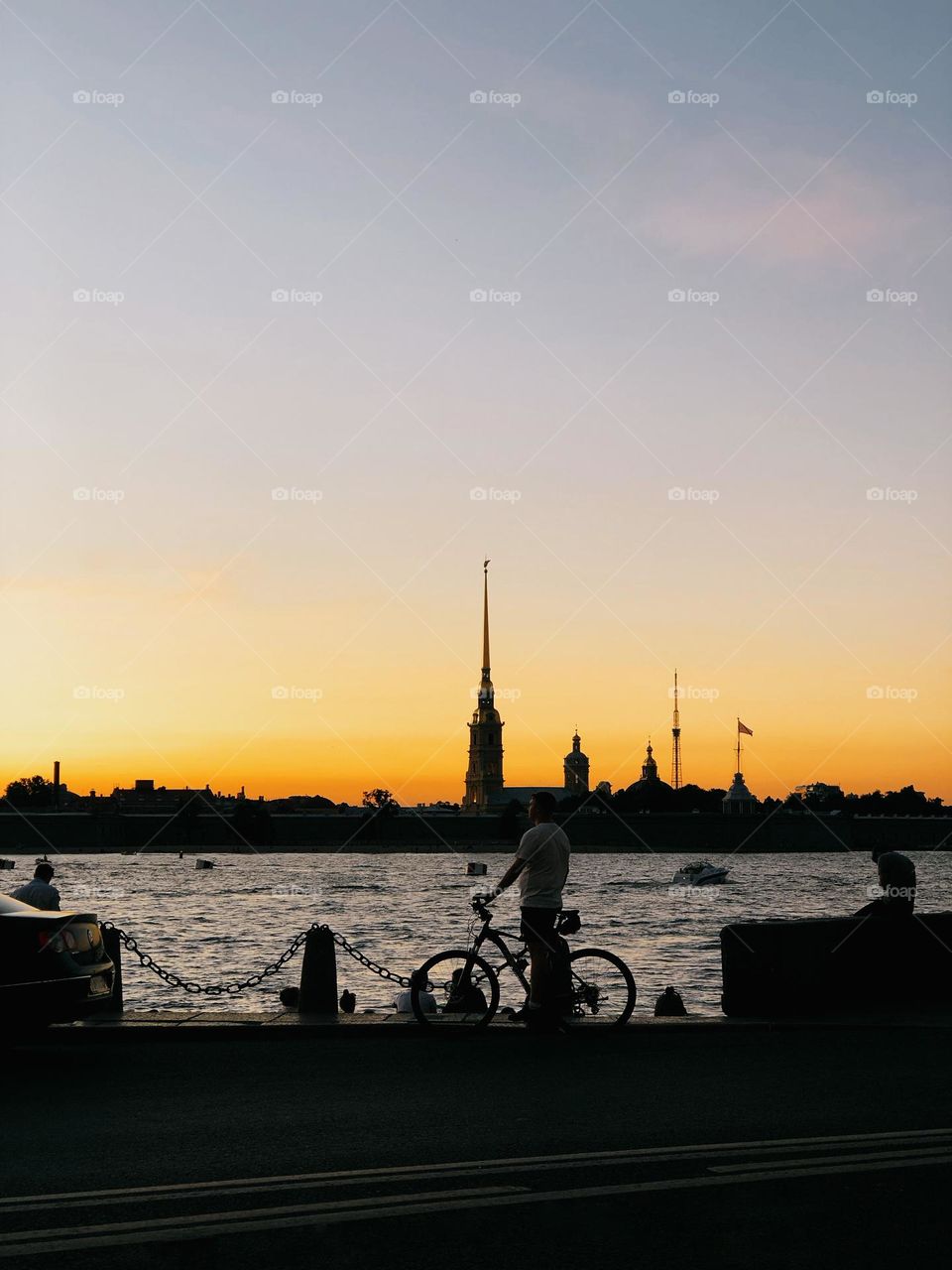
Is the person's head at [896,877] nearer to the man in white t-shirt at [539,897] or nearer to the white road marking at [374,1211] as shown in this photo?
the man in white t-shirt at [539,897]

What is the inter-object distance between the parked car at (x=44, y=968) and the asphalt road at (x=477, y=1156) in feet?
1.59

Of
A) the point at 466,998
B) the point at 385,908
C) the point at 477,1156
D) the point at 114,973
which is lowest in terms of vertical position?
the point at 385,908

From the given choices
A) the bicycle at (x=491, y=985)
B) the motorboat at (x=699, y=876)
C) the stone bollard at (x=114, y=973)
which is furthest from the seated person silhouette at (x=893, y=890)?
the motorboat at (x=699, y=876)

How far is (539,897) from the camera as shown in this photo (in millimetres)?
12977

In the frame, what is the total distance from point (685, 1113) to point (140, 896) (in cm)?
8344

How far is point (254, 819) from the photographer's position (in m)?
174

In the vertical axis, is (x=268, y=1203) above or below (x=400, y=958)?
above

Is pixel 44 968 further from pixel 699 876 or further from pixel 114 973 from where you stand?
pixel 699 876

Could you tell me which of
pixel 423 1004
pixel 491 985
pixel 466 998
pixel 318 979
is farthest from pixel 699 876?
pixel 466 998

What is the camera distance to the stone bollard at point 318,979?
1445 centimetres

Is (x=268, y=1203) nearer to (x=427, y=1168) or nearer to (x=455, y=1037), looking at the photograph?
(x=427, y=1168)

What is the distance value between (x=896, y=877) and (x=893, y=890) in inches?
5.5

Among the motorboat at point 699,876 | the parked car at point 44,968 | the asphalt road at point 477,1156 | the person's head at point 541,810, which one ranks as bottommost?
the motorboat at point 699,876

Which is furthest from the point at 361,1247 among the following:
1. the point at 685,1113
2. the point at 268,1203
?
the point at 685,1113
